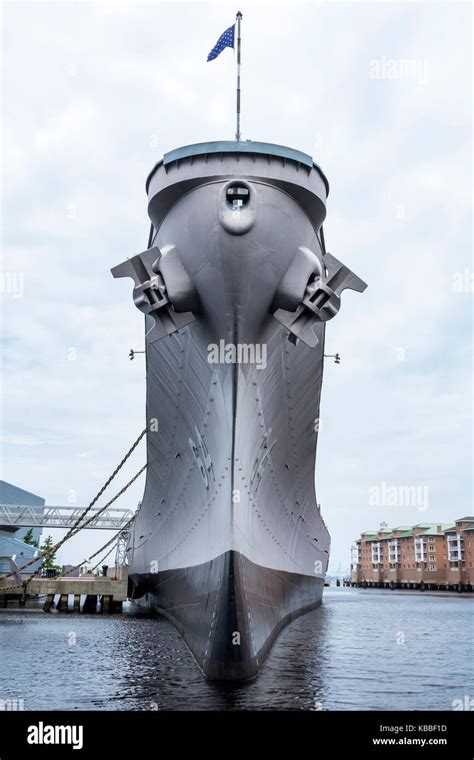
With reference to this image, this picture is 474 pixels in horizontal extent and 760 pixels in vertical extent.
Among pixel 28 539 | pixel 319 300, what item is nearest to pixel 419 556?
pixel 28 539

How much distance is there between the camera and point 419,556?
77.4 m

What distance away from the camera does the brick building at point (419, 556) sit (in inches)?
2702

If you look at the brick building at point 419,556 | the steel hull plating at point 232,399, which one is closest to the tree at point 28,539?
the brick building at point 419,556

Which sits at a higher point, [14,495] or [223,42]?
[223,42]

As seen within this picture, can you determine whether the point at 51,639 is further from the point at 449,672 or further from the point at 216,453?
the point at 449,672

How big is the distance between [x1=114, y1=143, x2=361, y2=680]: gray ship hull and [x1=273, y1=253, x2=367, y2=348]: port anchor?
0.04m

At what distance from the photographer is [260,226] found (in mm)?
10719

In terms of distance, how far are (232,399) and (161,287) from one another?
228 cm

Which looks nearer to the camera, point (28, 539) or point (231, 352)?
point (231, 352)

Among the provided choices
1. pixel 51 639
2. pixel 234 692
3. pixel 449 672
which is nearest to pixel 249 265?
pixel 234 692

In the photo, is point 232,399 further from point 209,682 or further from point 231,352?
point 209,682

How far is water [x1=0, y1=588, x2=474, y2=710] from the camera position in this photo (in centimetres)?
859

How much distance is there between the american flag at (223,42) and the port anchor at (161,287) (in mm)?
3761

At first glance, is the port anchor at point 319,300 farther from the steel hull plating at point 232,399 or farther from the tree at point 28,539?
the tree at point 28,539
